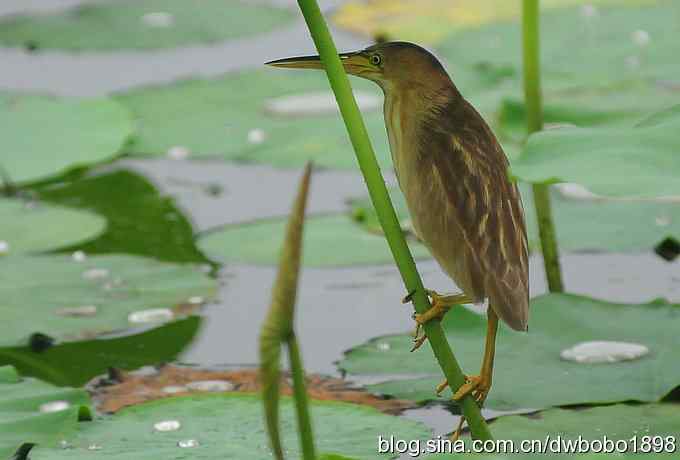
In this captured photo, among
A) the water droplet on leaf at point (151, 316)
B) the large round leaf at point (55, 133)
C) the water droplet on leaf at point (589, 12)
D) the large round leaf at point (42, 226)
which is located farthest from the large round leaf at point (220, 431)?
the water droplet on leaf at point (589, 12)

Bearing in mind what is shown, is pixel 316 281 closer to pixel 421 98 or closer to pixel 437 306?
pixel 421 98

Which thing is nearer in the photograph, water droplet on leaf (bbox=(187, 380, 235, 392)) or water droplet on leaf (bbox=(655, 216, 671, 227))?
water droplet on leaf (bbox=(187, 380, 235, 392))

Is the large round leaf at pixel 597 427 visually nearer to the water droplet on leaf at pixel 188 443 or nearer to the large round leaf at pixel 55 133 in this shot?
the water droplet on leaf at pixel 188 443

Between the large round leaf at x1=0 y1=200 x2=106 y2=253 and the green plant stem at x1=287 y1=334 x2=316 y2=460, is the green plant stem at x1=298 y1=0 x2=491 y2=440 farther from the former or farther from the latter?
the large round leaf at x1=0 y1=200 x2=106 y2=253

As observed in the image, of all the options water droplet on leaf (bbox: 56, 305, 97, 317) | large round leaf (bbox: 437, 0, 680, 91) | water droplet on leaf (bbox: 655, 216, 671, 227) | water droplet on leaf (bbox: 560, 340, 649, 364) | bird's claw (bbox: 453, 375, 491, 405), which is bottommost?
bird's claw (bbox: 453, 375, 491, 405)

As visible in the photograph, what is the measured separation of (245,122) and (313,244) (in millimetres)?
1095

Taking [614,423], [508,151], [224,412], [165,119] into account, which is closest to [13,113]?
[165,119]

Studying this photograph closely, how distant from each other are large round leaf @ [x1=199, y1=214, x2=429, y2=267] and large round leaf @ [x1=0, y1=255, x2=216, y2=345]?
6.7 inches

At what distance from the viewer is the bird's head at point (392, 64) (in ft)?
7.59

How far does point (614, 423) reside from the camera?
2350 mm

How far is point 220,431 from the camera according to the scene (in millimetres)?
2371

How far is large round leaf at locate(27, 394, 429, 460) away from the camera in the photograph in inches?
88.9

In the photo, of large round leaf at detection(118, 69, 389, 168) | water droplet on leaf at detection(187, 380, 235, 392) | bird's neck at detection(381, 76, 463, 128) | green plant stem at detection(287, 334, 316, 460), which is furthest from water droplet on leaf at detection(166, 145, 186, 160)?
green plant stem at detection(287, 334, 316, 460)

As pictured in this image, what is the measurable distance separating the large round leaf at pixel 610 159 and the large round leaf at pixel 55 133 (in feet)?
6.48
